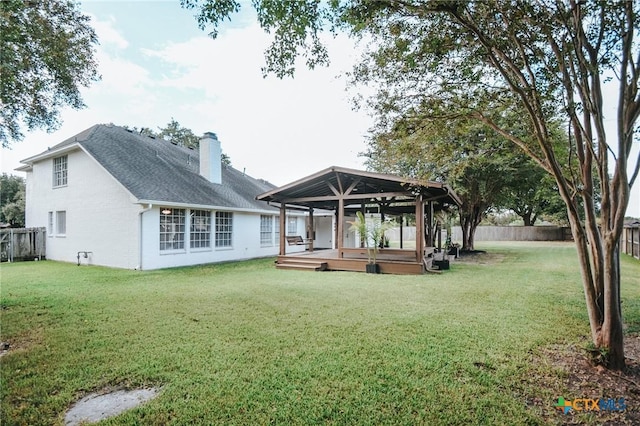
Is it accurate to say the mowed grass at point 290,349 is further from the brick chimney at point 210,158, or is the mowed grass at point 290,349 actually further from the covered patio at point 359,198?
the brick chimney at point 210,158

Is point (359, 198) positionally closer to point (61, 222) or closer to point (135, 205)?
point (135, 205)

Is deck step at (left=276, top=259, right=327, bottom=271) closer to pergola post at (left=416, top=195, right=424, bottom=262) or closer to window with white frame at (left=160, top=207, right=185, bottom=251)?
pergola post at (left=416, top=195, right=424, bottom=262)

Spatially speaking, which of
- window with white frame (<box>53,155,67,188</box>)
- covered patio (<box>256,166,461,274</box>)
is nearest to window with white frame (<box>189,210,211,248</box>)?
covered patio (<box>256,166,461,274</box>)

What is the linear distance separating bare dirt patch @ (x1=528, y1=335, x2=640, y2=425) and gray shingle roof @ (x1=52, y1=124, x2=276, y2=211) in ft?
36.8

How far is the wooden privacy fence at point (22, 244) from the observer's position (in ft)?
43.2

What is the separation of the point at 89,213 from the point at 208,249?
4.53 metres

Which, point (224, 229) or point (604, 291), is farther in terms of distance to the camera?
point (224, 229)

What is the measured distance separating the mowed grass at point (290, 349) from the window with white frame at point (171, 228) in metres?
4.17

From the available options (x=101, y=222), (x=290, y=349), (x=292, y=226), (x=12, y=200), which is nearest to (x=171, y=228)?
(x=101, y=222)

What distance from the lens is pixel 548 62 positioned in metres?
4.12

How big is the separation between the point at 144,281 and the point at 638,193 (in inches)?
411

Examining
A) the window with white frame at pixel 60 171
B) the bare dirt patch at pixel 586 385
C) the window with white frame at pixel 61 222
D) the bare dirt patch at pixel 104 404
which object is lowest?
the bare dirt patch at pixel 586 385

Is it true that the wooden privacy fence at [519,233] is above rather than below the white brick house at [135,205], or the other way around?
below

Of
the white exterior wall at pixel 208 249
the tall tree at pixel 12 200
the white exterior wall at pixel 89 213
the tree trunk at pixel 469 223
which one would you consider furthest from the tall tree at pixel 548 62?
the tall tree at pixel 12 200
